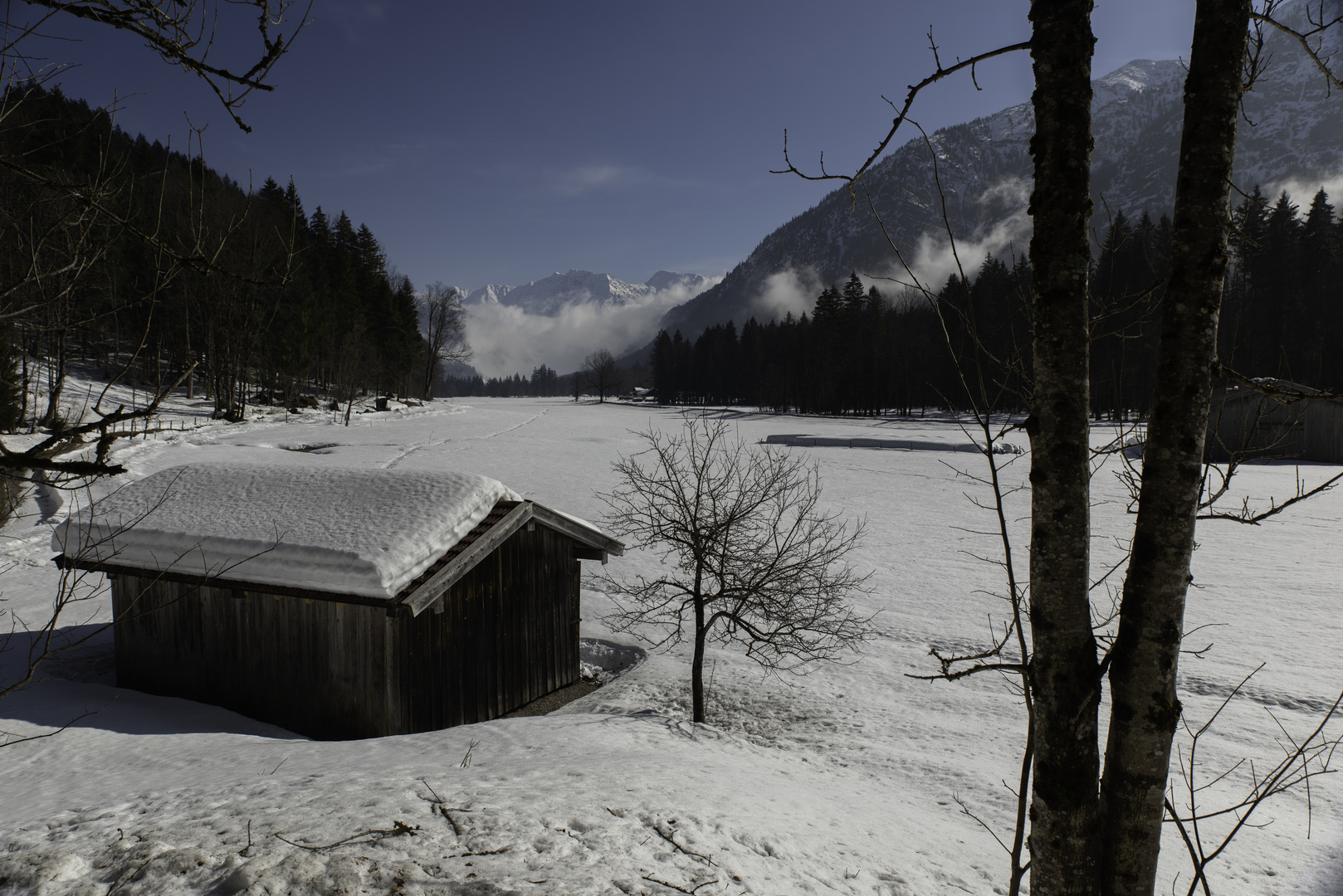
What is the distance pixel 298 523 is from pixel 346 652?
1618 mm

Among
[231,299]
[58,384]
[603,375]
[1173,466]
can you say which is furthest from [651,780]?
[603,375]

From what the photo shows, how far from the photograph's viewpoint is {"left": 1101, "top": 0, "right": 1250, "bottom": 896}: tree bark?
7.11 ft

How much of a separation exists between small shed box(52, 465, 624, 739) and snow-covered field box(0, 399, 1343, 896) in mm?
680

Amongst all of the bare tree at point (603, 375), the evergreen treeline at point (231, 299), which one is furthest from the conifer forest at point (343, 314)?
the bare tree at point (603, 375)

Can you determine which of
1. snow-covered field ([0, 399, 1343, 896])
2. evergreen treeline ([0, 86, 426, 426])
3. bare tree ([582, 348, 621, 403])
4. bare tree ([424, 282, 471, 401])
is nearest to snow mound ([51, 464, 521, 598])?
snow-covered field ([0, 399, 1343, 896])

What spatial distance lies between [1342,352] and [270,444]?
6084 centimetres

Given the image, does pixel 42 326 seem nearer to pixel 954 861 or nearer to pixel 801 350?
pixel 954 861

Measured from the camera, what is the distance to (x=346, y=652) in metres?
7.82

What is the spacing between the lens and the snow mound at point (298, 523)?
7.18 m

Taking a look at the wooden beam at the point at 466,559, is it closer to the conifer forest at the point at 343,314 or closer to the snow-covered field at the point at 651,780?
the snow-covered field at the point at 651,780

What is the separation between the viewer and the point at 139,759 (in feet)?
20.2

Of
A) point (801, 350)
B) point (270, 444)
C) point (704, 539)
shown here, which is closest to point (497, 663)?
point (704, 539)

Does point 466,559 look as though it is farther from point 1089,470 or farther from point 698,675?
point 1089,470

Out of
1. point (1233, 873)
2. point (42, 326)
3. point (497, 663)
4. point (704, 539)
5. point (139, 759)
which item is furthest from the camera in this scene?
point (497, 663)
